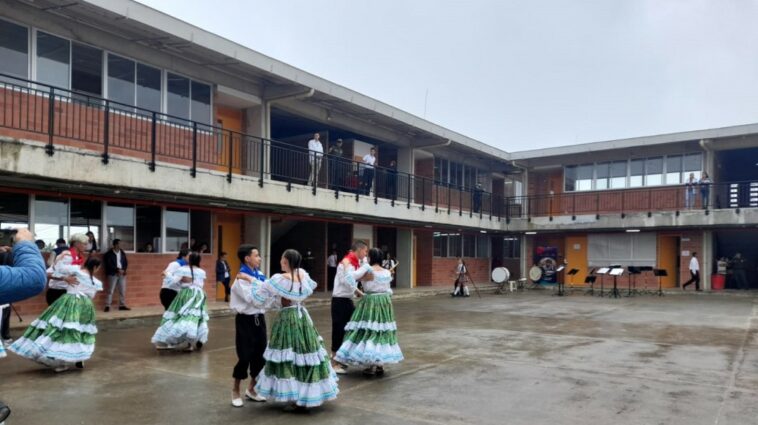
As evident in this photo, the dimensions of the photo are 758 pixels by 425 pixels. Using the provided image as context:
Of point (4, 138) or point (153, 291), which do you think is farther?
point (153, 291)

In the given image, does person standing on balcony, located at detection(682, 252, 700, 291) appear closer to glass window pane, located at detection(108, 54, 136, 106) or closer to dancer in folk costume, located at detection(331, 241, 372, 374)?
dancer in folk costume, located at detection(331, 241, 372, 374)

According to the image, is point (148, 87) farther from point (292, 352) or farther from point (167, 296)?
point (292, 352)

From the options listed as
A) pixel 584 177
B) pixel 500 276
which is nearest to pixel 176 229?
pixel 500 276

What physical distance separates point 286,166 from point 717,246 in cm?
2093

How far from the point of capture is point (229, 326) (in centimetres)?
1219

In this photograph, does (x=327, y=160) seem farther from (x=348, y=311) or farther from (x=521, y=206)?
(x=521, y=206)

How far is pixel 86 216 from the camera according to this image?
1291 centimetres

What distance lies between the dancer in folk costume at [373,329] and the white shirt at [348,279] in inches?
1.8

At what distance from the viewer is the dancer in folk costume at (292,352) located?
555 cm

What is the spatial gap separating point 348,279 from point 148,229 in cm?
864

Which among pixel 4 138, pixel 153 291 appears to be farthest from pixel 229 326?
pixel 4 138

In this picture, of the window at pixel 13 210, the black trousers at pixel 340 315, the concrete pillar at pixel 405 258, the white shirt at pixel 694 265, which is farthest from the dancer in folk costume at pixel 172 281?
the white shirt at pixel 694 265

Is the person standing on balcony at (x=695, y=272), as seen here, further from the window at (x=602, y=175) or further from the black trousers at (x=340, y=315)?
the black trousers at (x=340, y=315)

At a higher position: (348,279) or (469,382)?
(348,279)
